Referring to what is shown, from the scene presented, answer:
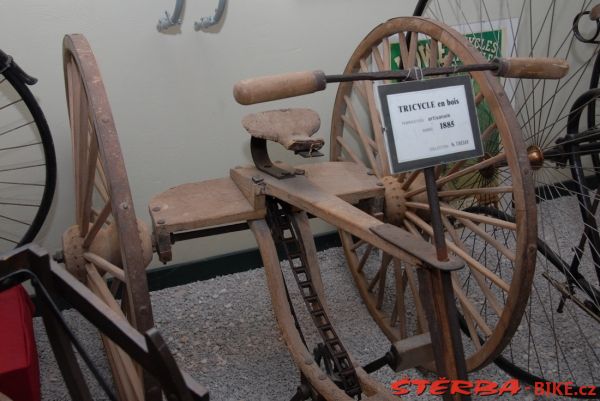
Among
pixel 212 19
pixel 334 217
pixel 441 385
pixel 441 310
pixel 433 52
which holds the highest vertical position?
pixel 212 19

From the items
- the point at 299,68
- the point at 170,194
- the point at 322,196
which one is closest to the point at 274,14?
the point at 299,68

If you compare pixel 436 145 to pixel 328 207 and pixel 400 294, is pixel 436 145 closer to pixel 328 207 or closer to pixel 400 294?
pixel 328 207

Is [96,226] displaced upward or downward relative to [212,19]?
downward

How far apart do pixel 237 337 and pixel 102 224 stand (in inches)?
28.2

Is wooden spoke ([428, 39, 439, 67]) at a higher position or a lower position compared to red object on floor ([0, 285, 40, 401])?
higher

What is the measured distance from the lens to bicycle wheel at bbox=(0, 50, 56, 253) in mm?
1823

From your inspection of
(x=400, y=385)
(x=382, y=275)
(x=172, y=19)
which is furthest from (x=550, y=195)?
(x=172, y=19)

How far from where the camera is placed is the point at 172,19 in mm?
1863

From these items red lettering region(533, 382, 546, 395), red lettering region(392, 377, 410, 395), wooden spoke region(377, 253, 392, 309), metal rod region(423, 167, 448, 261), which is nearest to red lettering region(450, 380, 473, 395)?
metal rod region(423, 167, 448, 261)

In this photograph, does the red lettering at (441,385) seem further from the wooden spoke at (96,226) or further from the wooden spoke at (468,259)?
the wooden spoke at (96,226)

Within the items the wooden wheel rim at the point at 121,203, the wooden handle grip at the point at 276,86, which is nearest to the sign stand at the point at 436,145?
the wooden handle grip at the point at 276,86

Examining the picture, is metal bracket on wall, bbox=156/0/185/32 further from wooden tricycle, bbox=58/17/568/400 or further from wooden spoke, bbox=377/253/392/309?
wooden spoke, bbox=377/253/392/309

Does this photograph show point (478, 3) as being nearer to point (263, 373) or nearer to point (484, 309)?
point (484, 309)

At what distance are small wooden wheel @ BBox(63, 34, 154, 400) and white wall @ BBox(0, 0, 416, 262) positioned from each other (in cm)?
30
